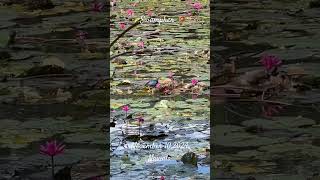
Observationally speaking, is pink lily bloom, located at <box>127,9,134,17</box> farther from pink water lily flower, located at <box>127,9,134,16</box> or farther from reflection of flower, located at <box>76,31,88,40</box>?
reflection of flower, located at <box>76,31,88,40</box>

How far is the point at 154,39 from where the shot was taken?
17.0ft

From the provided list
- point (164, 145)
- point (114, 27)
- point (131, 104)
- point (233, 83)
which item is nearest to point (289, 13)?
point (114, 27)

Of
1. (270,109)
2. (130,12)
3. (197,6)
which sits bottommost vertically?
(270,109)

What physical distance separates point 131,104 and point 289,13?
3.48m

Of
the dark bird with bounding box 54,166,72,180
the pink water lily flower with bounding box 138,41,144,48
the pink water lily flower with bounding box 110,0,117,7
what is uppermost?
the pink water lily flower with bounding box 110,0,117,7

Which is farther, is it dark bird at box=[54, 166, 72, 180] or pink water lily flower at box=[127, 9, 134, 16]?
pink water lily flower at box=[127, 9, 134, 16]

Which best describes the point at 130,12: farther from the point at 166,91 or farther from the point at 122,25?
the point at 166,91

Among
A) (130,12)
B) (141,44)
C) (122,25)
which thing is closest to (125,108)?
(141,44)

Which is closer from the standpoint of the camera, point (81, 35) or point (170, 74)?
point (170, 74)

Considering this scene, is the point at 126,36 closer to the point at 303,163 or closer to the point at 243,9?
the point at 243,9

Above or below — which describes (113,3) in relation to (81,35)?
above

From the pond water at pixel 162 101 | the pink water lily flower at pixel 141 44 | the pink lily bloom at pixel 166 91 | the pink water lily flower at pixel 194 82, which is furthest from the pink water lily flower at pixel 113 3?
the pink lily bloom at pixel 166 91

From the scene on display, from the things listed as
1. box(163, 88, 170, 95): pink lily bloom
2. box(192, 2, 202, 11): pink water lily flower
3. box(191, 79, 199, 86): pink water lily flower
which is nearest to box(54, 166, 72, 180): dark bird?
box(163, 88, 170, 95): pink lily bloom

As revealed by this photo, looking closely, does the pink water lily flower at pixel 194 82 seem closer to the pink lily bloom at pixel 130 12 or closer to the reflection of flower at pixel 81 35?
the reflection of flower at pixel 81 35
